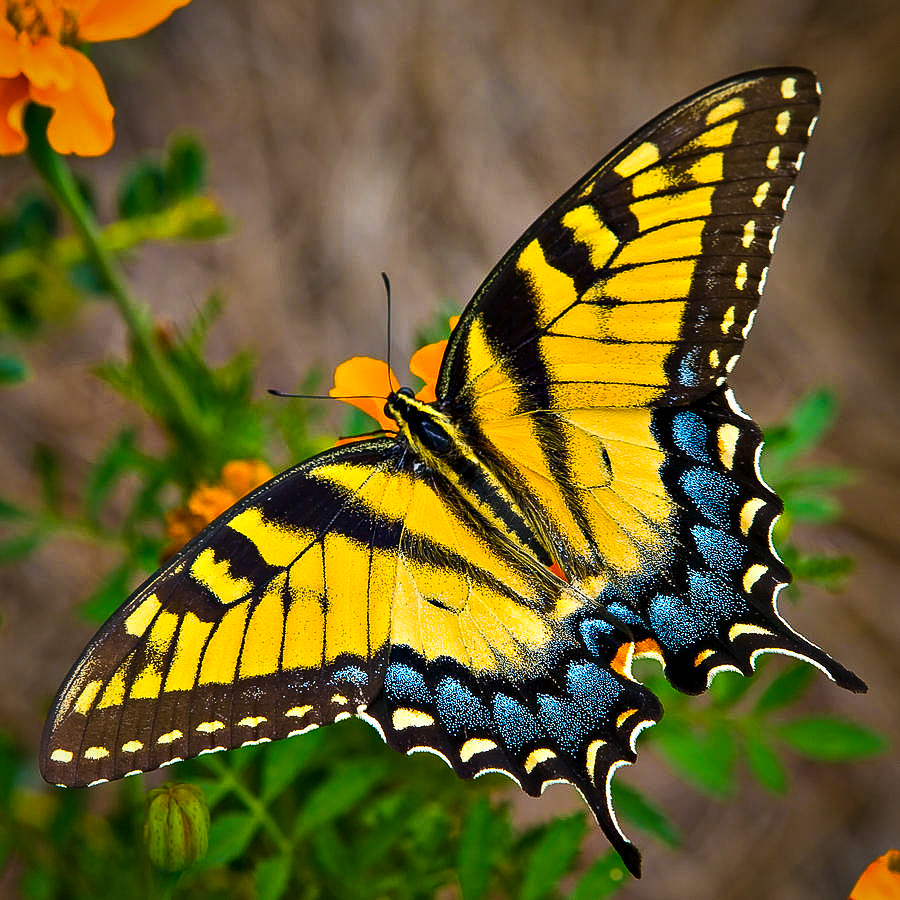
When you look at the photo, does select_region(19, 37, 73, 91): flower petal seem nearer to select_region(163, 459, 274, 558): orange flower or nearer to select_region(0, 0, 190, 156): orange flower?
select_region(0, 0, 190, 156): orange flower

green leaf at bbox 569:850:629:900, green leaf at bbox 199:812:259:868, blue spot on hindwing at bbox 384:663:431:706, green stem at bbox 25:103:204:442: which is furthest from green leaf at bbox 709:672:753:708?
green stem at bbox 25:103:204:442

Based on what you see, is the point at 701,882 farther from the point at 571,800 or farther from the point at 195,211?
the point at 195,211

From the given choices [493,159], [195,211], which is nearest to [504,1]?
[493,159]

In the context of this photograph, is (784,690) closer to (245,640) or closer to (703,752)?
(703,752)

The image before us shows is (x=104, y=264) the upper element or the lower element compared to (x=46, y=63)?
lower

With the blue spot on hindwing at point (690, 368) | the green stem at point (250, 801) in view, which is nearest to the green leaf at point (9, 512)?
the green stem at point (250, 801)

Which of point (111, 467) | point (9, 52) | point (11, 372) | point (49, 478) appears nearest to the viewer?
point (9, 52)

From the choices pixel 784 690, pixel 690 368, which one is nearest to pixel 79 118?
pixel 690 368
